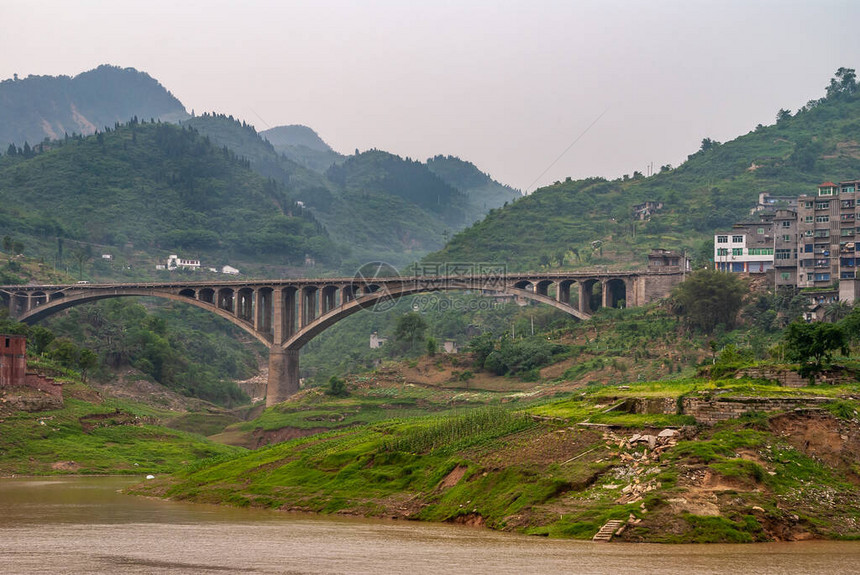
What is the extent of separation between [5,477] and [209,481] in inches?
643

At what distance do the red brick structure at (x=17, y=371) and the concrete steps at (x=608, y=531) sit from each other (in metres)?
53.2

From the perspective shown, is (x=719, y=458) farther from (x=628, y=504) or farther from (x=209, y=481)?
(x=209, y=481)

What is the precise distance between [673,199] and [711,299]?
6628 centimetres

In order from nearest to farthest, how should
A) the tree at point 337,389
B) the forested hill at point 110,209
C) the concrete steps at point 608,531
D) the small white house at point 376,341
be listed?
the concrete steps at point 608,531 < the tree at point 337,389 < the small white house at point 376,341 < the forested hill at point 110,209

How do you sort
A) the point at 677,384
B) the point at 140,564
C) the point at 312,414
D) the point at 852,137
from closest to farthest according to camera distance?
the point at 140,564
the point at 677,384
the point at 312,414
the point at 852,137

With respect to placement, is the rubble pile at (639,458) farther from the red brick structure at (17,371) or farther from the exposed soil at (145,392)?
the exposed soil at (145,392)

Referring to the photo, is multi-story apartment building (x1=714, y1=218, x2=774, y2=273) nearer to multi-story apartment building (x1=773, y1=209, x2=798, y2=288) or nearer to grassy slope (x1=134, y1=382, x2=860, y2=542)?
multi-story apartment building (x1=773, y1=209, x2=798, y2=288)

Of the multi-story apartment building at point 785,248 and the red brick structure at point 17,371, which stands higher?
the multi-story apartment building at point 785,248

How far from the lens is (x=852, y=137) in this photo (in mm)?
164000

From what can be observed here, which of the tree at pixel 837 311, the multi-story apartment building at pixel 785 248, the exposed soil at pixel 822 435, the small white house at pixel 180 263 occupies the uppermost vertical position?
the small white house at pixel 180 263

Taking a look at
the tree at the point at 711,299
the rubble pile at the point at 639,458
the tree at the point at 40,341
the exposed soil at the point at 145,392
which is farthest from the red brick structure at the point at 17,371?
the rubble pile at the point at 639,458

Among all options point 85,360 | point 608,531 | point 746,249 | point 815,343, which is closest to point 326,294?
point 85,360

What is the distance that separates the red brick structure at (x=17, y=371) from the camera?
7756cm

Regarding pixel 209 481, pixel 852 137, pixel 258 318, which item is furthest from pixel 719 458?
pixel 852 137
